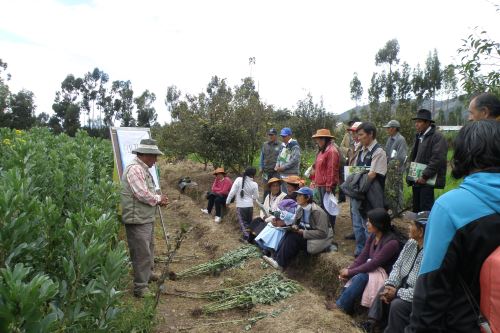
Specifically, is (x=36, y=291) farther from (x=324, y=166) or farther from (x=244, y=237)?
(x=244, y=237)

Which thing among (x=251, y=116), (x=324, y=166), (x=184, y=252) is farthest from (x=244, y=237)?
(x=251, y=116)

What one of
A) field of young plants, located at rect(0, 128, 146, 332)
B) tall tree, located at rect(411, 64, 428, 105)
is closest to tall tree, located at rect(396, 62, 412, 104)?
tall tree, located at rect(411, 64, 428, 105)

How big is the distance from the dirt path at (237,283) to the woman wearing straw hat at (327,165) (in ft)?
2.95

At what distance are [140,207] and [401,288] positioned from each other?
3.13 meters

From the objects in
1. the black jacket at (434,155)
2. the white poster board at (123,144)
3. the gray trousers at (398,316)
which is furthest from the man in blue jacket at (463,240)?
the white poster board at (123,144)

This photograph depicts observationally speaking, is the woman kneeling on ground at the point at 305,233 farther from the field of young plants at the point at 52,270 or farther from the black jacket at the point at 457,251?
the black jacket at the point at 457,251

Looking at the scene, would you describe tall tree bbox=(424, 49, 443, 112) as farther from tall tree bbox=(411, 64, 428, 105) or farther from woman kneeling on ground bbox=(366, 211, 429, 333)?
woman kneeling on ground bbox=(366, 211, 429, 333)

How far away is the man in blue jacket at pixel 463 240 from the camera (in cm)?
156

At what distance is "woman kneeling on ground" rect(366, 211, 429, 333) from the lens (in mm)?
3713

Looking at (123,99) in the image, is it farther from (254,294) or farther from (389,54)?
(254,294)

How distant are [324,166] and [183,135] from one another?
8.31m

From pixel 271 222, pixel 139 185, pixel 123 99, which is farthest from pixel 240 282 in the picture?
pixel 123 99

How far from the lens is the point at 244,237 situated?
799 centimetres

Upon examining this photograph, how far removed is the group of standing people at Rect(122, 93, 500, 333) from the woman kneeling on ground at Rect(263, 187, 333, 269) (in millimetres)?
15
